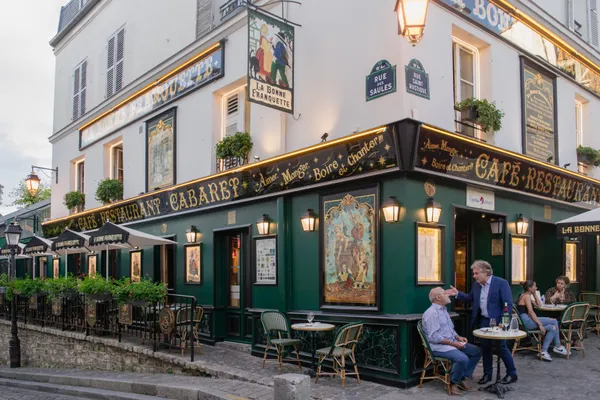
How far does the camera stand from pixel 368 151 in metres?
7.96

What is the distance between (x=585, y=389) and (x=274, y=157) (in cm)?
586

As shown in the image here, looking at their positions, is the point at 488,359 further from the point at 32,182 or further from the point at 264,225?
the point at 32,182

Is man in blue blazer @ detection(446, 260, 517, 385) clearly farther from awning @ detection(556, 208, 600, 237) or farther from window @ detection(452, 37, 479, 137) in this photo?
awning @ detection(556, 208, 600, 237)

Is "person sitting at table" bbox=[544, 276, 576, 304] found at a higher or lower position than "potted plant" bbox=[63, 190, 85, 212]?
lower

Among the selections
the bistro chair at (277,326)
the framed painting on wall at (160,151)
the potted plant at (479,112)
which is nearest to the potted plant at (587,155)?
the potted plant at (479,112)

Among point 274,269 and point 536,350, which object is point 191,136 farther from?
point 536,350

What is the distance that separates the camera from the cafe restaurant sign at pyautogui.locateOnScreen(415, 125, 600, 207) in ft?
25.7

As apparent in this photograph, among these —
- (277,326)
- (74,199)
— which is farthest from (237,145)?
(74,199)

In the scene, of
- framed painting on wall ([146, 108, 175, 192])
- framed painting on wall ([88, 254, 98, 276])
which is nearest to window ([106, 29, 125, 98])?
framed painting on wall ([146, 108, 175, 192])

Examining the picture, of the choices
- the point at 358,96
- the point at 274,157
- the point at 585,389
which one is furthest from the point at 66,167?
the point at 585,389

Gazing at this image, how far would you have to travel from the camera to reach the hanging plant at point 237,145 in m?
10.7

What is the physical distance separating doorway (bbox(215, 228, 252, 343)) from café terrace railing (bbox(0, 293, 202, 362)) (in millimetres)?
722

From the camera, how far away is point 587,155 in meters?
12.2

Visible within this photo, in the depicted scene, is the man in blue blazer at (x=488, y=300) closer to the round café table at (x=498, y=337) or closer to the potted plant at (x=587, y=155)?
the round café table at (x=498, y=337)
